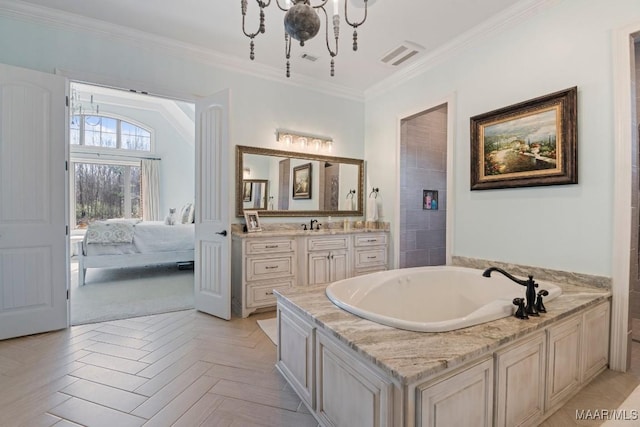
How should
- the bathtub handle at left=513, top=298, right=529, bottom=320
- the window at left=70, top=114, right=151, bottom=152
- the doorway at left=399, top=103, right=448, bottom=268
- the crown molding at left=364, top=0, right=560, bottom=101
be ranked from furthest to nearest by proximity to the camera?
the window at left=70, top=114, right=151, bottom=152, the doorway at left=399, top=103, right=448, bottom=268, the crown molding at left=364, top=0, right=560, bottom=101, the bathtub handle at left=513, top=298, right=529, bottom=320

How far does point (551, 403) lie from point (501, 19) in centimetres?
291

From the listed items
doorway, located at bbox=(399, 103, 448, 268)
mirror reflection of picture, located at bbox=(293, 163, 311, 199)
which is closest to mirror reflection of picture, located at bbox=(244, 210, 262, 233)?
mirror reflection of picture, located at bbox=(293, 163, 311, 199)

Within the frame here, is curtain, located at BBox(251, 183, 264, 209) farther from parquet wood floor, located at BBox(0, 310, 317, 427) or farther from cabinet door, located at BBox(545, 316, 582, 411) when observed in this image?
cabinet door, located at BBox(545, 316, 582, 411)

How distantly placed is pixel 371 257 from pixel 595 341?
7.27 ft

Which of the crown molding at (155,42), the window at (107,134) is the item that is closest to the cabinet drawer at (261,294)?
the crown molding at (155,42)

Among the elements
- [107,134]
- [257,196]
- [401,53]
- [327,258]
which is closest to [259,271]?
[327,258]

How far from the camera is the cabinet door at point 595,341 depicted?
72.8 inches

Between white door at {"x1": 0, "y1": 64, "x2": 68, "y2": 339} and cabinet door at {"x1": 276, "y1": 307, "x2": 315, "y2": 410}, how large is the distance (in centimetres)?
220

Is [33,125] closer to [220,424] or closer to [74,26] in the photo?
[74,26]

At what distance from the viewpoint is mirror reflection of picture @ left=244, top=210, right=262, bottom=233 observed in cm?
337

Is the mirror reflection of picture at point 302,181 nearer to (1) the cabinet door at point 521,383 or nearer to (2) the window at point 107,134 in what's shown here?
(1) the cabinet door at point 521,383

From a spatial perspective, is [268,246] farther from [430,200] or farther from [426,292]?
[430,200]

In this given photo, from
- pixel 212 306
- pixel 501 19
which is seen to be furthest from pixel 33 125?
pixel 501 19

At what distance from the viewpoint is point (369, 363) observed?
1184 mm
